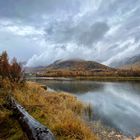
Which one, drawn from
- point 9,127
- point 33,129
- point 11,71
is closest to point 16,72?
point 11,71

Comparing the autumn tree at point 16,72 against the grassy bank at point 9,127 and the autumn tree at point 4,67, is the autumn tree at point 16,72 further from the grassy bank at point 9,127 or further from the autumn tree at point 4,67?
the grassy bank at point 9,127

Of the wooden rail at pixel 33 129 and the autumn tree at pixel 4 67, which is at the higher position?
the autumn tree at pixel 4 67

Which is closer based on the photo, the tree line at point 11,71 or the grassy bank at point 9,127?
the grassy bank at point 9,127

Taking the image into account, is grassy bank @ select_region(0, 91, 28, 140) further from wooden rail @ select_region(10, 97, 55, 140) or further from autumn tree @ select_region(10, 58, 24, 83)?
autumn tree @ select_region(10, 58, 24, 83)

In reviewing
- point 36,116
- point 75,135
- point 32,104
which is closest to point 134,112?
point 32,104

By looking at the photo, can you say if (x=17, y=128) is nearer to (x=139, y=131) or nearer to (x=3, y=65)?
(x=139, y=131)

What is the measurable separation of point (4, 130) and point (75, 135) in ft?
10.2

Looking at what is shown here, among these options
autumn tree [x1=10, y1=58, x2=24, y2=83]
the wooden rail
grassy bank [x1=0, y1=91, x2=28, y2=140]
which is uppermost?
autumn tree [x1=10, y1=58, x2=24, y2=83]

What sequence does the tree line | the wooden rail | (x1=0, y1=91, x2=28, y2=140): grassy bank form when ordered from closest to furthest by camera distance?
the wooden rail < (x1=0, y1=91, x2=28, y2=140): grassy bank < the tree line

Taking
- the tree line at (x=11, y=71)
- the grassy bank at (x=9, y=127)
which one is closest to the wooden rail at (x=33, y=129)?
the grassy bank at (x=9, y=127)

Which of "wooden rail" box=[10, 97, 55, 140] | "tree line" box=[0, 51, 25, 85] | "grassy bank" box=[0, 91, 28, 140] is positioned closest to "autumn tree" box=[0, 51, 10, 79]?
"tree line" box=[0, 51, 25, 85]

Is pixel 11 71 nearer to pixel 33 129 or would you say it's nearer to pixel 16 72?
pixel 16 72

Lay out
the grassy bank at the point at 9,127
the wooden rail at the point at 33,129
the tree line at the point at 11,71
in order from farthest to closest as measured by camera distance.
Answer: the tree line at the point at 11,71 → the grassy bank at the point at 9,127 → the wooden rail at the point at 33,129

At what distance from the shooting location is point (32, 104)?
14883mm
